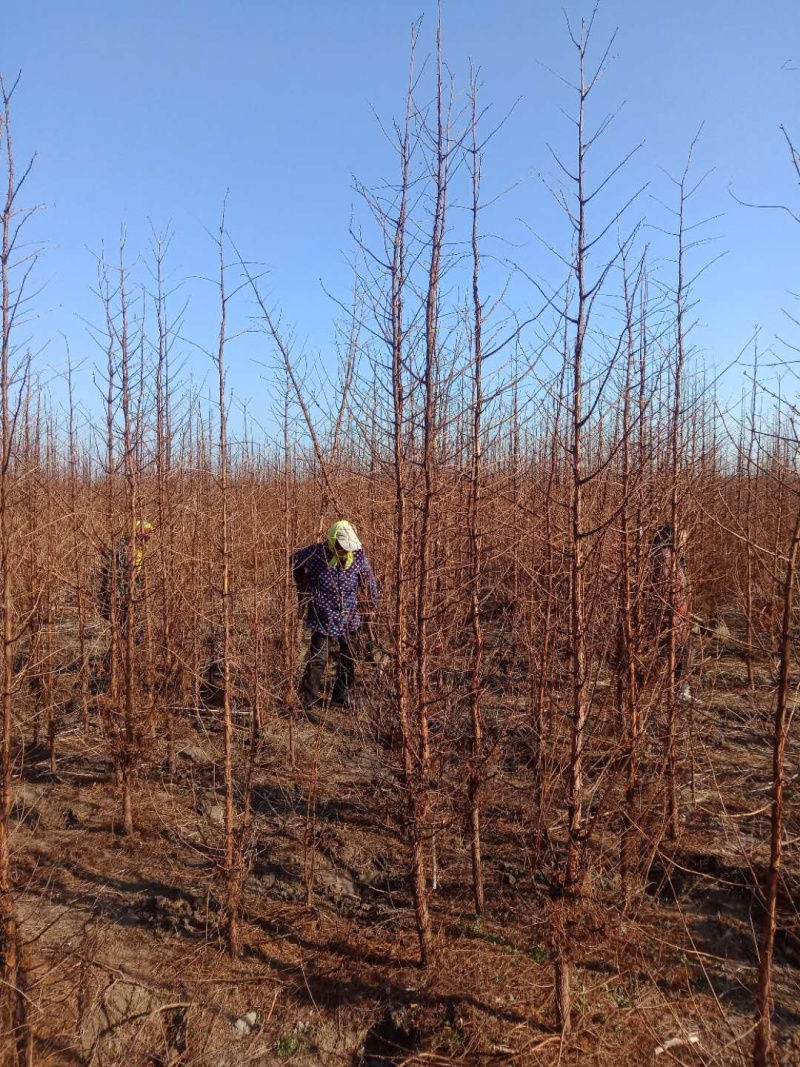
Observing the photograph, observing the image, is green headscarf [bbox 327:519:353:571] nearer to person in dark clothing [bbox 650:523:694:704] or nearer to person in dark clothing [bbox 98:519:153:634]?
person in dark clothing [bbox 98:519:153:634]

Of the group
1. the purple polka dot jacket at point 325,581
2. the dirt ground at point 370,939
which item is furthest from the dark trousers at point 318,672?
the dirt ground at point 370,939

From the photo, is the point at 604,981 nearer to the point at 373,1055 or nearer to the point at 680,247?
the point at 373,1055

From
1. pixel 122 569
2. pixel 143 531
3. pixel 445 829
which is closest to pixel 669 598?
pixel 445 829

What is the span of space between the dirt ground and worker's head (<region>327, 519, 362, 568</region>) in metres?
1.75

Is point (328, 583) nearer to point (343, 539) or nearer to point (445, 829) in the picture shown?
point (343, 539)

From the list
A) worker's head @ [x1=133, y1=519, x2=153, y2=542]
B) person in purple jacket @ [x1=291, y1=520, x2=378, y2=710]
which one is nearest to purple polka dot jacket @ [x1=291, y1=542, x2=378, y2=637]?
person in purple jacket @ [x1=291, y1=520, x2=378, y2=710]

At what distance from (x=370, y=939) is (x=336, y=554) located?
2.85 metres

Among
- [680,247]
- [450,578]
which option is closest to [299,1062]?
[450,578]

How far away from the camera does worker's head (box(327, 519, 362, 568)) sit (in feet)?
17.6

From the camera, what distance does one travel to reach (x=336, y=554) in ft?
18.4

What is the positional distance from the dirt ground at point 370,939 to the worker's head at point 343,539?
175 cm

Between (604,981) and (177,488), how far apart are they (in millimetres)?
4758

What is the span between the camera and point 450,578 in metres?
3.77

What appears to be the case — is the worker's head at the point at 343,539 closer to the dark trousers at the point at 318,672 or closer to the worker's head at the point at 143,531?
the dark trousers at the point at 318,672
